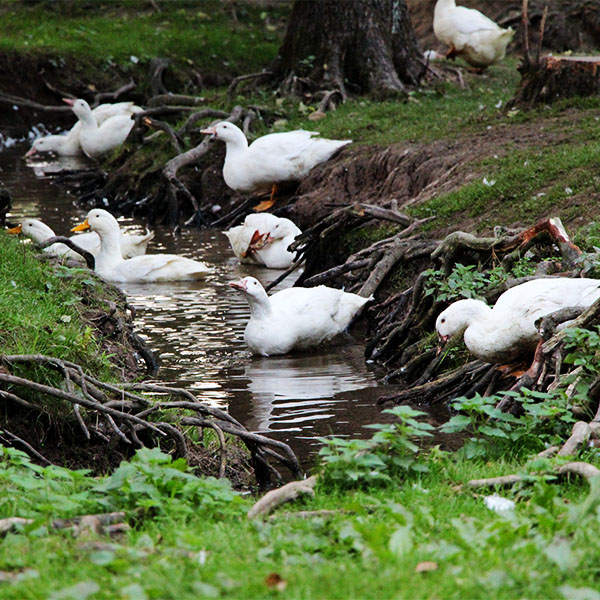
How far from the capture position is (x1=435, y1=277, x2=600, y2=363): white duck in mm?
6520

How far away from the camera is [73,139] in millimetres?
19719

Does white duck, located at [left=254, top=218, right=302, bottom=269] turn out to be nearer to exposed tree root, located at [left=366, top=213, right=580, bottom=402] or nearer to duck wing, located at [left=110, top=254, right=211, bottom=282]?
duck wing, located at [left=110, top=254, right=211, bottom=282]

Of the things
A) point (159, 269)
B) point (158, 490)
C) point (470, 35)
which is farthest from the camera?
point (470, 35)

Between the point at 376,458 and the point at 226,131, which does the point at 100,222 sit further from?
the point at 376,458

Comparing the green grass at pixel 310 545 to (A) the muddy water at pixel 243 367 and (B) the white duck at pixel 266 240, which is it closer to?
(A) the muddy water at pixel 243 367

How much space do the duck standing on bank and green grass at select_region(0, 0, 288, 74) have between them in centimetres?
985

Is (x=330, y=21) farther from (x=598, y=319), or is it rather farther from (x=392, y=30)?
(x=598, y=319)

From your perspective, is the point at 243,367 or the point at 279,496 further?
the point at 243,367

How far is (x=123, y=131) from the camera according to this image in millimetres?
17922

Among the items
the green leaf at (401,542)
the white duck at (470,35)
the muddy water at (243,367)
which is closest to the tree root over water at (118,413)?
the muddy water at (243,367)

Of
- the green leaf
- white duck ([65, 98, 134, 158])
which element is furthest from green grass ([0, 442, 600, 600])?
white duck ([65, 98, 134, 158])

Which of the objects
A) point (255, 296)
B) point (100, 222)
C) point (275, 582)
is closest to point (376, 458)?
point (275, 582)

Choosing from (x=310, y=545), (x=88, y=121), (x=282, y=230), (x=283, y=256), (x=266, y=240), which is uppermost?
(x=88, y=121)

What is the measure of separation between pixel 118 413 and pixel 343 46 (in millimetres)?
12492
